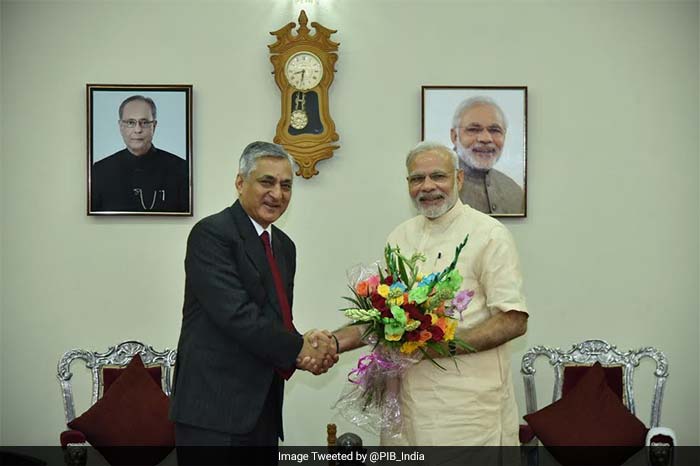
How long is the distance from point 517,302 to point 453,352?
Result: 1.06ft

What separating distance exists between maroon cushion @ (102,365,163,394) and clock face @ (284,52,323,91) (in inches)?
71.1

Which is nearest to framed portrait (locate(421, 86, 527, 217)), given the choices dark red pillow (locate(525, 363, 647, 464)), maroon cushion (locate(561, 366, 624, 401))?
maroon cushion (locate(561, 366, 624, 401))

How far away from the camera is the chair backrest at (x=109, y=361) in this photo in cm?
410

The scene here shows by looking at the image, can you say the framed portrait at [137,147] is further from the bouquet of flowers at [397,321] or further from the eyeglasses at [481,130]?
the bouquet of flowers at [397,321]

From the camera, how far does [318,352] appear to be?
318 cm

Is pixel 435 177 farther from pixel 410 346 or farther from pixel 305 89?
pixel 305 89

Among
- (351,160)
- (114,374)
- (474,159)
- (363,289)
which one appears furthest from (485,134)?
(114,374)

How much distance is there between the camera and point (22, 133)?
177 inches

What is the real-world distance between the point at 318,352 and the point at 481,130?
76.2 inches

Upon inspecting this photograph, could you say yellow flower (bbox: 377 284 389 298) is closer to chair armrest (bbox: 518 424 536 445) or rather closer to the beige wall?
chair armrest (bbox: 518 424 536 445)

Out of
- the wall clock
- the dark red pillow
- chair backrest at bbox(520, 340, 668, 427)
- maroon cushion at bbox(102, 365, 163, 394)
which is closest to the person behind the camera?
the dark red pillow

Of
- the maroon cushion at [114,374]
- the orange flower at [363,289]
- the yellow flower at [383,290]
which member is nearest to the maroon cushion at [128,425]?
the maroon cushion at [114,374]

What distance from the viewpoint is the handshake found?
309 cm

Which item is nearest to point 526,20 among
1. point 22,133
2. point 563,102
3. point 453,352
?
point 563,102
